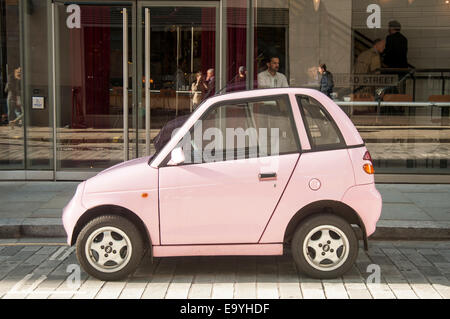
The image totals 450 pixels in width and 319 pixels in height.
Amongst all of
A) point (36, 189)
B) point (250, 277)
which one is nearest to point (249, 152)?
point (250, 277)

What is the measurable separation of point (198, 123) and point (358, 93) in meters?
6.09

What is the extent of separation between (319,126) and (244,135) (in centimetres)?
66

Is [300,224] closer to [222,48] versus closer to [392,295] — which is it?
[392,295]

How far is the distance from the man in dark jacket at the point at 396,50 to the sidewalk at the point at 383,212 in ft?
6.58

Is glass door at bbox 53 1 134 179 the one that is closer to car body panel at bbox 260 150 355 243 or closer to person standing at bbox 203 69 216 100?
person standing at bbox 203 69 216 100

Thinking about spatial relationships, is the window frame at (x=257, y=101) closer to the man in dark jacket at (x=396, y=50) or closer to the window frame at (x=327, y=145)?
the window frame at (x=327, y=145)

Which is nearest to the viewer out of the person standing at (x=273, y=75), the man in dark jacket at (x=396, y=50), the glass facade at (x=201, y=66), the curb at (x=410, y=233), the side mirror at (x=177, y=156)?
the side mirror at (x=177, y=156)

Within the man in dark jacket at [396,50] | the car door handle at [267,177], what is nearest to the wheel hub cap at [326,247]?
the car door handle at [267,177]

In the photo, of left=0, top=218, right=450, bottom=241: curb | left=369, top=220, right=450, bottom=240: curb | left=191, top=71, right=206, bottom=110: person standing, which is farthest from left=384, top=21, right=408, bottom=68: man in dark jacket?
left=369, top=220, right=450, bottom=240: curb

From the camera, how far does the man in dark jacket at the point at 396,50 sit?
36.6ft

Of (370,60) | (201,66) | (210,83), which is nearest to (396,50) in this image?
(370,60)

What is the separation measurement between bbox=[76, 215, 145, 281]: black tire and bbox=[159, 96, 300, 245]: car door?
0.25m

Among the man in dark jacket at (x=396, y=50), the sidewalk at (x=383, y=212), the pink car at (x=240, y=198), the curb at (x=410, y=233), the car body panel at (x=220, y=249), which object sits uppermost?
the man in dark jacket at (x=396, y=50)

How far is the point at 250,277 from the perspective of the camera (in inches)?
236
